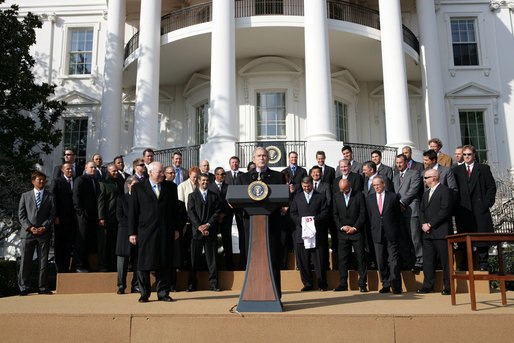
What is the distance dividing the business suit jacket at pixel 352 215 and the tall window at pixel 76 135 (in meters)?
15.2

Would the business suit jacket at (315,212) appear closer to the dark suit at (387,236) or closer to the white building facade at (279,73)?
the dark suit at (387,236)

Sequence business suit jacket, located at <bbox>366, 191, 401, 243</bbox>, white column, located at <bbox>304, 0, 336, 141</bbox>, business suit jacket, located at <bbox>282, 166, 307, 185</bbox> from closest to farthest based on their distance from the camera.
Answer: business suit jacket, located at <bbox>366, 191, 401, 243</bbox> < business suit jacket, located at <bbox>282, 166, 307, 185</bbox> < white column, located at <bbox>304, 0, 336, 141</bbox>

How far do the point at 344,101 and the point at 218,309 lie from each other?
15.7m

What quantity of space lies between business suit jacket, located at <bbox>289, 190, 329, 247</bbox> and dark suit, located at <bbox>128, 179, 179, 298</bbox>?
7.80 ft

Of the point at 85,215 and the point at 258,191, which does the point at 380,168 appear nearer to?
the point at 258,191

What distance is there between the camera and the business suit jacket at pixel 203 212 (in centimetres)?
794

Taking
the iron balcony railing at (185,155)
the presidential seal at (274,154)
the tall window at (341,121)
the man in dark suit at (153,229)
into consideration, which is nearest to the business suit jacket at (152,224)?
the man in dark suit at (153,229)

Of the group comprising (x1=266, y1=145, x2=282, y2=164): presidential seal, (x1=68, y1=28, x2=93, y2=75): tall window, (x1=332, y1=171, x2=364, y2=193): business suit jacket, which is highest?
(x1=68, y1=28, x2=93, y2=75): tall window

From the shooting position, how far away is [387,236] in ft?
24.3

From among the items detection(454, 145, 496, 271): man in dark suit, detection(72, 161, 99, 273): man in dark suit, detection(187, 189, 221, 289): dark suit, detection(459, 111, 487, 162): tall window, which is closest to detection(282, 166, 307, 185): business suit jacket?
detection(187, 189, 221, 289): dark suit

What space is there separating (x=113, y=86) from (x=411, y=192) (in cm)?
1324

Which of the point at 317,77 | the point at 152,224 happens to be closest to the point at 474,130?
the point at 317,77

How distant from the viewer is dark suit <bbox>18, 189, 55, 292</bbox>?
304 inches

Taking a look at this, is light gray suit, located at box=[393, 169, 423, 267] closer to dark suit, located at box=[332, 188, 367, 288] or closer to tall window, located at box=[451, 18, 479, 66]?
dark suit, located at box=[332, 188, 367, 288]
